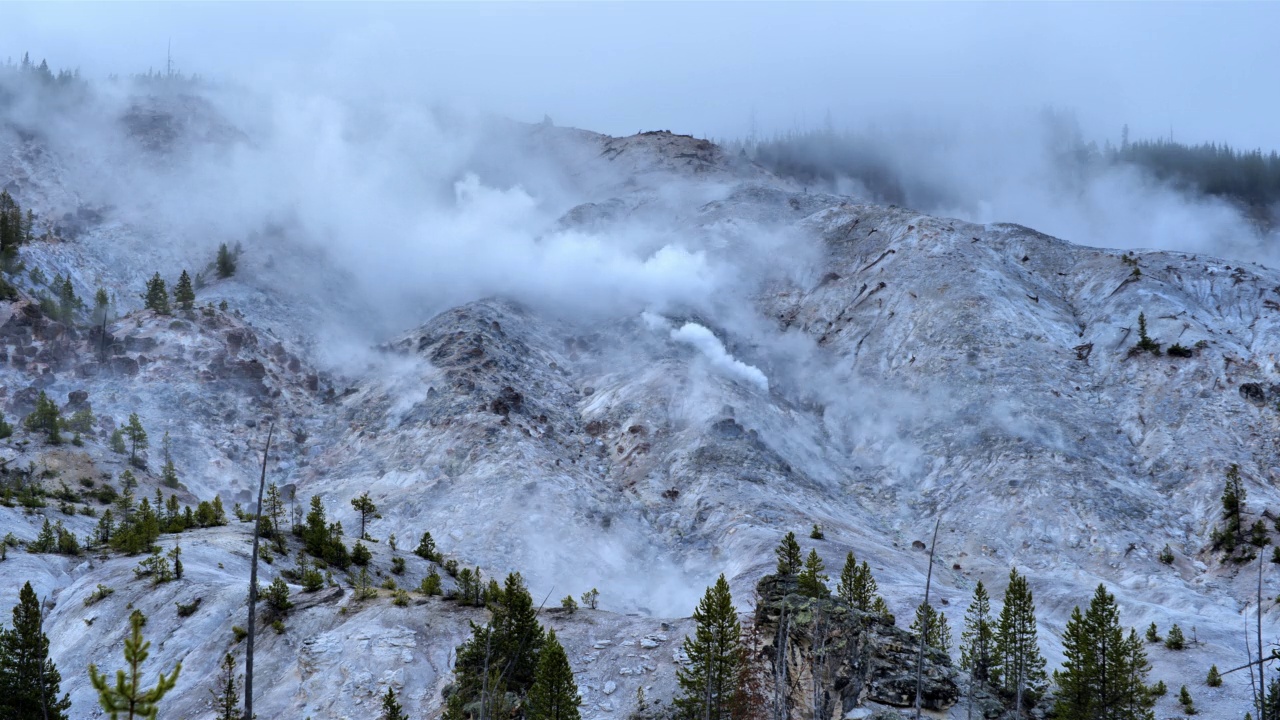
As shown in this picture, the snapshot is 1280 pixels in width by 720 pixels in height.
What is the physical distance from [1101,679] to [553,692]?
79.6 feet

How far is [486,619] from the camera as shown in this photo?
46.2m

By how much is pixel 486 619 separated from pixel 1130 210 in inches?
6074

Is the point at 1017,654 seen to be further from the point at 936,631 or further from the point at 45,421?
the point at 45,421

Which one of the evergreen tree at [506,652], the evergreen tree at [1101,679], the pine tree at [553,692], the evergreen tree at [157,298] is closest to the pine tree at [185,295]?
the evergreen tree at [157,298]

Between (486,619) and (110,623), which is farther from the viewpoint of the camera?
(486,619)

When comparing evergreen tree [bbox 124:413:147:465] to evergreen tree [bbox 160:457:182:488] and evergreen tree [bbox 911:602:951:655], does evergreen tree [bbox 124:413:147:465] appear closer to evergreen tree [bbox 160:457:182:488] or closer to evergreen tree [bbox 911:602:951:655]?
evergreen tree [bbox 160:457:182:488]

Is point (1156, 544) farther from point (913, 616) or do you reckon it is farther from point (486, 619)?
point (486, 619)

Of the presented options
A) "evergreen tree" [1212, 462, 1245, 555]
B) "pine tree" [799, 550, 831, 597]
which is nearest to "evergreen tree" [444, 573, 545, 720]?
"pine tree" [799, 550, 831, 597]

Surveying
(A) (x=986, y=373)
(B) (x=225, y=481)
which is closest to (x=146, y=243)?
(B) (x=225, y=481)

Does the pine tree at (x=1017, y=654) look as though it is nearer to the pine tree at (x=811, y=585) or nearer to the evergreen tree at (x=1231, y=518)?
the pine tree at (x=811, y=585)

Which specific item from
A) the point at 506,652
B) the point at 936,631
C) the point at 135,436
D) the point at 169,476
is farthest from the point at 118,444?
the point at 936,631

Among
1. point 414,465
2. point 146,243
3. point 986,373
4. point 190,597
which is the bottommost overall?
point 190,597

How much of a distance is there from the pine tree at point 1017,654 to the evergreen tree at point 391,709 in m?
27.4

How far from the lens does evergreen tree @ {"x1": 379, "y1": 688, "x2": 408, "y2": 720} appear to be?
120ft
